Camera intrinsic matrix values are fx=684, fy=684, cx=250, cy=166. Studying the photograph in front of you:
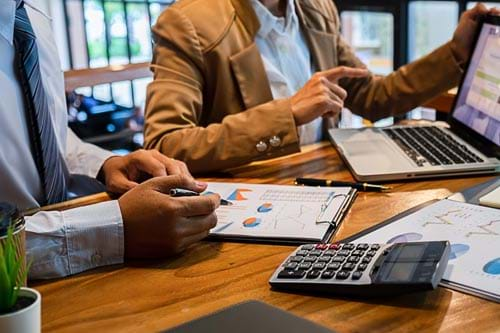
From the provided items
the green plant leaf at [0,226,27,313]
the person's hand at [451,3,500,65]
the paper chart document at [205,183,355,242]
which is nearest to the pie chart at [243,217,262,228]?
the paper chart document at [205,183,355,242]

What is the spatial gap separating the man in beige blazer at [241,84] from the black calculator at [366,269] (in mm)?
510

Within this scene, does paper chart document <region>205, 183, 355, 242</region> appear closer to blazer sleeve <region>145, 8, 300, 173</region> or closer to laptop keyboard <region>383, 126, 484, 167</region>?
blazer sleeve <region>145, 8, 300, 173</region>

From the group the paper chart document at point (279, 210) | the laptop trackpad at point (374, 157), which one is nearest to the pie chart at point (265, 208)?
the paper chart document at point (279, 210)

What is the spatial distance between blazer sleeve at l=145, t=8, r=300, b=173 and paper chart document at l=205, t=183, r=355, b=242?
12 cm

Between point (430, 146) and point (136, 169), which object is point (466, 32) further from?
point (136, 169)

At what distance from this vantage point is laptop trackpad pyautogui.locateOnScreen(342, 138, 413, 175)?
51.5 inches

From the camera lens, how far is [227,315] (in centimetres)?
78

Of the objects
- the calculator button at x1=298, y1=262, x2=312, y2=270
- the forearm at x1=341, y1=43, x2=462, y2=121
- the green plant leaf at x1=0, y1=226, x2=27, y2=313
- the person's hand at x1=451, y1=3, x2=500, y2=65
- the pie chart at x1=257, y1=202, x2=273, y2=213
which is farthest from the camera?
the forearm at x1=341, y1=43, x2=462, y2=121

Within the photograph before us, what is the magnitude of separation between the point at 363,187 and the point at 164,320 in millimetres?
549

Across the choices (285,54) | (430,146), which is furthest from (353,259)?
(285,54)

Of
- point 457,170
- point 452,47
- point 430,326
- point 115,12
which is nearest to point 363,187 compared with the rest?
point 457,170

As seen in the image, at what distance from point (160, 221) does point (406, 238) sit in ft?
1.15

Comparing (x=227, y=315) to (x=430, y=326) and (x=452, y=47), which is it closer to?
(x=430, y=326)

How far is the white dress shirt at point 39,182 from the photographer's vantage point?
950mm
